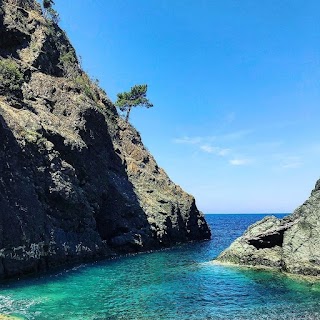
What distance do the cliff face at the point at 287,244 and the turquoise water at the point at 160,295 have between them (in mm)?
2993

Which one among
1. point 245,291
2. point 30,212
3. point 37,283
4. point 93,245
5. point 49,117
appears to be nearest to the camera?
point 245,291

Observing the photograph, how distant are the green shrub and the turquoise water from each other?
87.3 feet

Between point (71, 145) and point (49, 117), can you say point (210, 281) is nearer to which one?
point (71, 145)

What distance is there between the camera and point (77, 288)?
1267 inches

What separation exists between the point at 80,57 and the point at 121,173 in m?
36.6

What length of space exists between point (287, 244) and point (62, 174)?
29118 millimetres

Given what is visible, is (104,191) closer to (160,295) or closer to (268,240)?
(268,240)

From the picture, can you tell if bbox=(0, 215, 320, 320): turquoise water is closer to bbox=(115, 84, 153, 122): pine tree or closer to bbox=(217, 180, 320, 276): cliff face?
bbox=(217, 180, 320, 276): cliff face

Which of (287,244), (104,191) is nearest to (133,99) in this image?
(104,191)

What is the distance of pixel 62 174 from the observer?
48.3 meters

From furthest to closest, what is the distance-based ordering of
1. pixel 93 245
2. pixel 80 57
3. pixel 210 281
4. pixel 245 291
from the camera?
1. pixel 80 57
2. pixel 93 245
3. pixel 210 281
4. pixel 245 291

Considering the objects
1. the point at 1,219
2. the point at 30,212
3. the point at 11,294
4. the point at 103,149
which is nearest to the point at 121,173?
A: the point at 103,149

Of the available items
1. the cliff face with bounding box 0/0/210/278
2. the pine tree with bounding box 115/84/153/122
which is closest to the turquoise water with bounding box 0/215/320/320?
the cliff face with bounding box 0/0/210/278

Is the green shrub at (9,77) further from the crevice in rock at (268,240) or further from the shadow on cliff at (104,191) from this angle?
the crevice in rock at (268,240)
